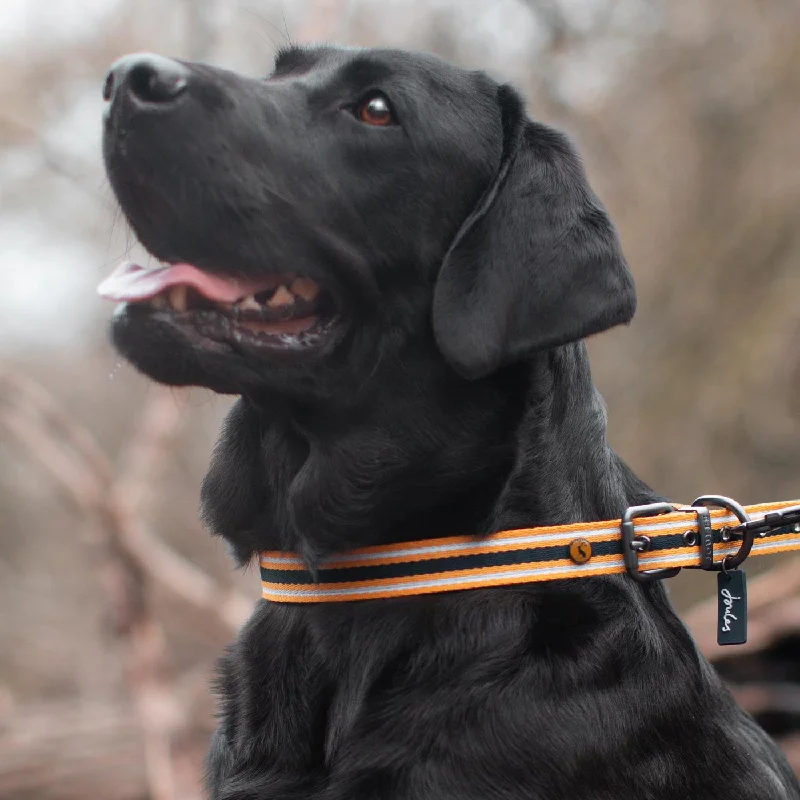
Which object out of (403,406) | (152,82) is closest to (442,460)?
(403,406)

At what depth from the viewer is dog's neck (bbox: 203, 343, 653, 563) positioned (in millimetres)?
2258

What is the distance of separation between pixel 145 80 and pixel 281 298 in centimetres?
56

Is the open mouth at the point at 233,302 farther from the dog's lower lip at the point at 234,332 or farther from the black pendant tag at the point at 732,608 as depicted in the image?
the black pendant tag at the point at 732,608

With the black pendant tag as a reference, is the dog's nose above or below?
above

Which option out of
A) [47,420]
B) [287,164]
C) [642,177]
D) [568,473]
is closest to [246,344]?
[287,164]

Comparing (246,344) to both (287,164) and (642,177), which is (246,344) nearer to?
(287,164)

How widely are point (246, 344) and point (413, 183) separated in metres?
0.55

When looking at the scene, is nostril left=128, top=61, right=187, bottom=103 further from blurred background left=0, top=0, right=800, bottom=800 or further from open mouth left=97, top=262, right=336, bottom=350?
blurred background left=0, top=0, right=800, bottom=800

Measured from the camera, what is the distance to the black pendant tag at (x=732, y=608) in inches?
88.8

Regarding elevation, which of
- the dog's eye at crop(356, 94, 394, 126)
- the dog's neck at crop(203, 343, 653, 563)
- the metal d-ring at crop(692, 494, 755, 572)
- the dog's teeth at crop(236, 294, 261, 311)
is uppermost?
the dog's eye at crop(356, 94, 394, 126)

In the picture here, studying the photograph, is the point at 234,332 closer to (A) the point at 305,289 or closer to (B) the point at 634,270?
(A) the point at 305,289

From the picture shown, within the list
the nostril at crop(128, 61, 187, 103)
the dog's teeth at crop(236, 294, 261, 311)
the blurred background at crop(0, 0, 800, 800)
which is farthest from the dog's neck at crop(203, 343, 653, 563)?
the blurred background at crop(0, 0, 800, 800)

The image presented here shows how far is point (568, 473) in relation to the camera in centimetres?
228

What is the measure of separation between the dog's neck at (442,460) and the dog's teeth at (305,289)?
0.81 feet
